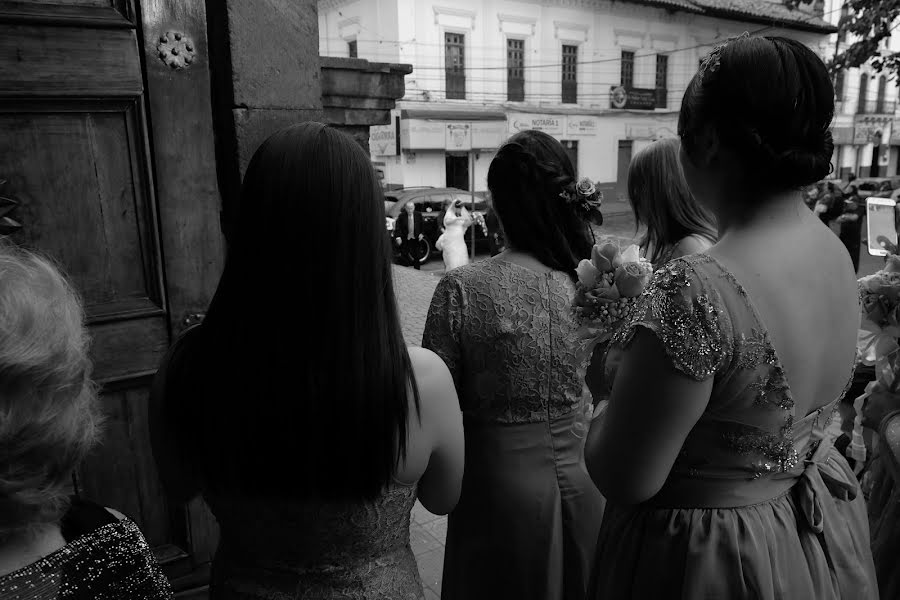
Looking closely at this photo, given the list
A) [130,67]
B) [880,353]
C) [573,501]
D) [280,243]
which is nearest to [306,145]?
[280,243]

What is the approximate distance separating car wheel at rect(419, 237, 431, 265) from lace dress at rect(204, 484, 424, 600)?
11874 millimetres

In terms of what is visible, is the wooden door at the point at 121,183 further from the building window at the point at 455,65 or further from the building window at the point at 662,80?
the building window at the point at 662,80

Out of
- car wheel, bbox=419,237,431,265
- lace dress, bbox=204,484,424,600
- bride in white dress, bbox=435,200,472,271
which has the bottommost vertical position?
car wheel, bbox=419,237,431,265

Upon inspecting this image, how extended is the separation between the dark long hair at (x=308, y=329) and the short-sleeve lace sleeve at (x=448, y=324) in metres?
0.77

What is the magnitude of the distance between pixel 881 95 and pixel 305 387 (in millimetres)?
42941

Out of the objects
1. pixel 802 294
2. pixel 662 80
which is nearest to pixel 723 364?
pixel 802 294

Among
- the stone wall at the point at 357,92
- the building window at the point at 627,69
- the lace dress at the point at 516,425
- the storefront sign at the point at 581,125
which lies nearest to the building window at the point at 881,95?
the building window at the point at 627,69

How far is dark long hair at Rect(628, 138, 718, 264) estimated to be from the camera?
2625mm

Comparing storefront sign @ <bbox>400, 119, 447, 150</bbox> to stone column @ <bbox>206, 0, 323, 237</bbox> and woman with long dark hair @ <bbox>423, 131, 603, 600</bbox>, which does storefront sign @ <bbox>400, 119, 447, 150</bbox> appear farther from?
woman with long dark hair @ <bbox>423, 131, 603, 600</bbox>

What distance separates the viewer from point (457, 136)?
2205 centimetres

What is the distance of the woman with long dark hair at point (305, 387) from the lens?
3.79 feet

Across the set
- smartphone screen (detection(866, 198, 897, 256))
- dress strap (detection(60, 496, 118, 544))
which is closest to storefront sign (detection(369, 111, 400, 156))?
smartphone screen (detection(866, 198, 897, 256))

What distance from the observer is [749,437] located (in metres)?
1.26

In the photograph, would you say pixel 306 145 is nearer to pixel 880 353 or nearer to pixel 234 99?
pixel 234 99
